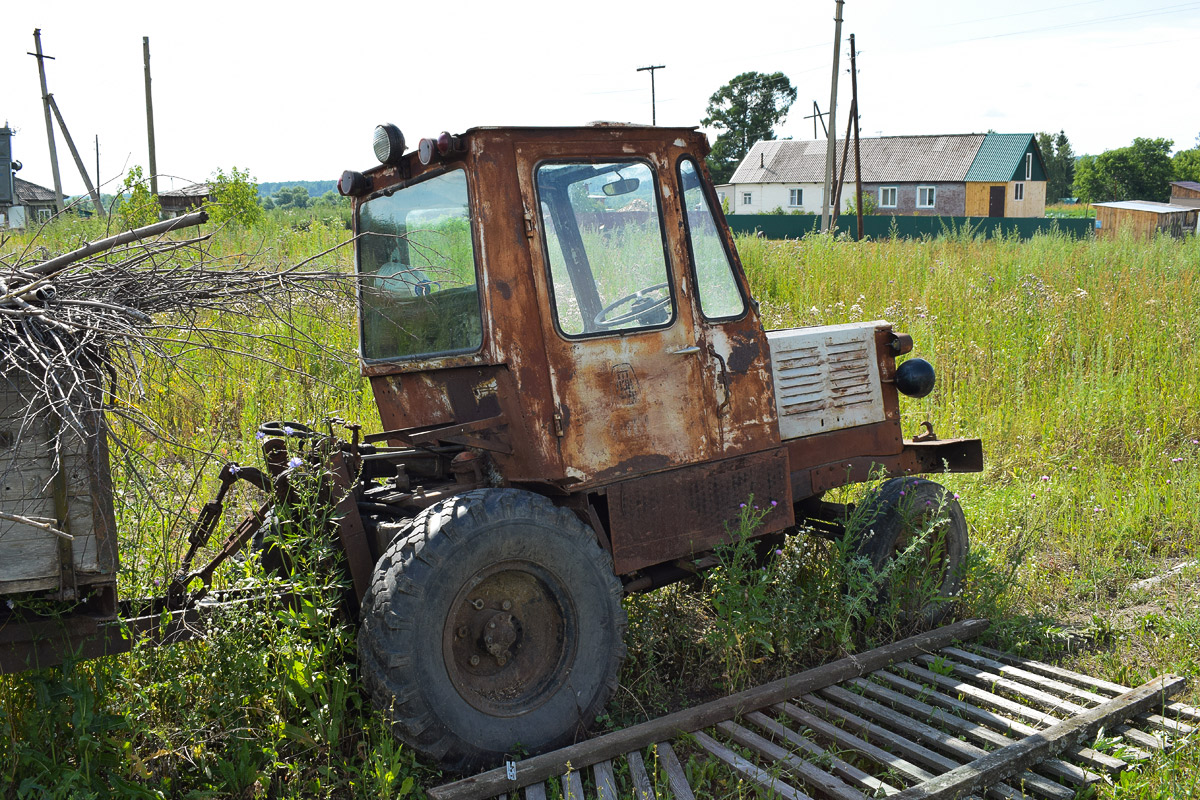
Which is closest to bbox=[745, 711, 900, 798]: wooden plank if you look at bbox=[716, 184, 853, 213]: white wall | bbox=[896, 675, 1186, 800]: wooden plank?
bbox=[896, 675, 1186, 800]: wooden plank

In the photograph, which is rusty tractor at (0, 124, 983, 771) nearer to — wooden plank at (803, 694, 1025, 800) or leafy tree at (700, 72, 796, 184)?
wooden plank at (803, 694, 1025, 800)

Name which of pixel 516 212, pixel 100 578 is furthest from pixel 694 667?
pixel 100 578

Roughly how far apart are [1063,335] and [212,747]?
875 centimetres

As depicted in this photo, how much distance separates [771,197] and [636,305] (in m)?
50.3

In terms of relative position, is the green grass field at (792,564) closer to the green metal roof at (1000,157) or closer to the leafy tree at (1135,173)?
the green metal roof at (1000,157)

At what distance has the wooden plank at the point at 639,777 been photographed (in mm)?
3092

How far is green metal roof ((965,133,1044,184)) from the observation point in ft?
142

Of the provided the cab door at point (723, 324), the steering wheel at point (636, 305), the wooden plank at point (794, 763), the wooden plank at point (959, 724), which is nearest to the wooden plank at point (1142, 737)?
the wooden plank at point (959, 724)

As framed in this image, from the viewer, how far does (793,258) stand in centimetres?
1199

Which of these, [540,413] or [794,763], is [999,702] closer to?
[794,763]

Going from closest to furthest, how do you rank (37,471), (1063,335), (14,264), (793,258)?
(37,471) < (14,264) < (1063,335) < (793,258)

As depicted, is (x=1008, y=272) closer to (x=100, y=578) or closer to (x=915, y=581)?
(x=915, y=581)

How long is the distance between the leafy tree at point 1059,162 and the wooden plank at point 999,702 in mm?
82158

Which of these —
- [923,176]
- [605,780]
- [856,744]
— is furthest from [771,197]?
[605,780]
